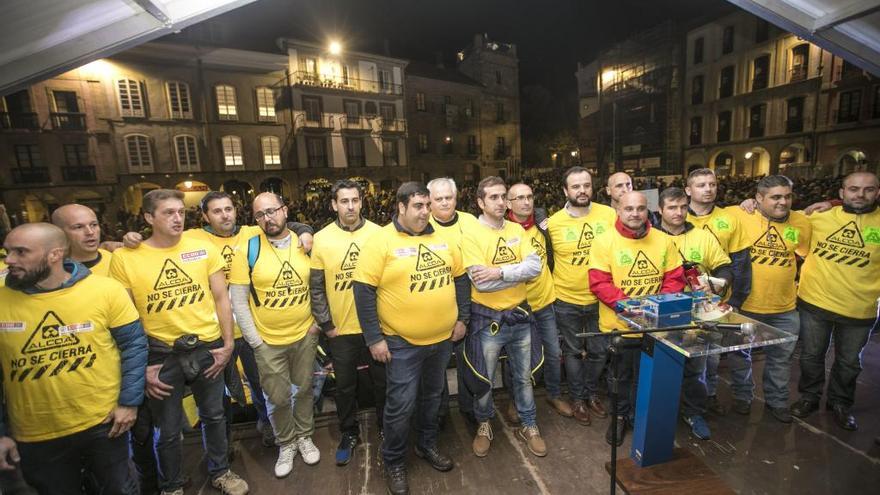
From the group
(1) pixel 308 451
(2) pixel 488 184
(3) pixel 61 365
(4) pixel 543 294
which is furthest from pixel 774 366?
(3) pixel 61 365

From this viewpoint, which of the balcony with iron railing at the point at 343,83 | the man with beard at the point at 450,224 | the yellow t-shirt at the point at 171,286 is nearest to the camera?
the yellow t-shirt at the point at 171,286

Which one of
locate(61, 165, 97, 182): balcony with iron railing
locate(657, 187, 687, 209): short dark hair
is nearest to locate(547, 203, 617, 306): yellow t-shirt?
locate(657, 187, 687, 209): short dark hair

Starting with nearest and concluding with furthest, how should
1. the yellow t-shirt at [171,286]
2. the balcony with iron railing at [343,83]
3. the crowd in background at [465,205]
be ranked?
the yellow t-shirt at [171,286] < the crowd in background at [465,205] < the balcony with iron railing at [343,83]

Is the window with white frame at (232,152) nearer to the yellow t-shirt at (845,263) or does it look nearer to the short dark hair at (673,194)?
the short dark hair at (673,194)

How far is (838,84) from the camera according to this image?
21250 mm

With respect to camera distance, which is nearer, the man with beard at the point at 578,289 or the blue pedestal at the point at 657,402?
the blue pedestal at the point at 657,402

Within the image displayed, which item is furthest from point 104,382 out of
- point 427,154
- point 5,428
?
point 427,154

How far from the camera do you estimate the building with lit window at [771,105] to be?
20938mm

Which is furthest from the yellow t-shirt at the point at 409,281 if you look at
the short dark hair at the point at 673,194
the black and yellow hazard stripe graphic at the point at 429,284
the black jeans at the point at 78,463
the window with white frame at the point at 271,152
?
the window with white frame at the point at 271,152

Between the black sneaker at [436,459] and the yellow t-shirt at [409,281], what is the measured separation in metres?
1.10

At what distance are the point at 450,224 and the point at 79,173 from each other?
25202mm

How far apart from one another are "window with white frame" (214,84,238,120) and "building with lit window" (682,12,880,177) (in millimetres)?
31233

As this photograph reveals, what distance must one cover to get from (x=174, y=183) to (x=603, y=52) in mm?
33927

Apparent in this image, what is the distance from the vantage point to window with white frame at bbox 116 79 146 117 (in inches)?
794
